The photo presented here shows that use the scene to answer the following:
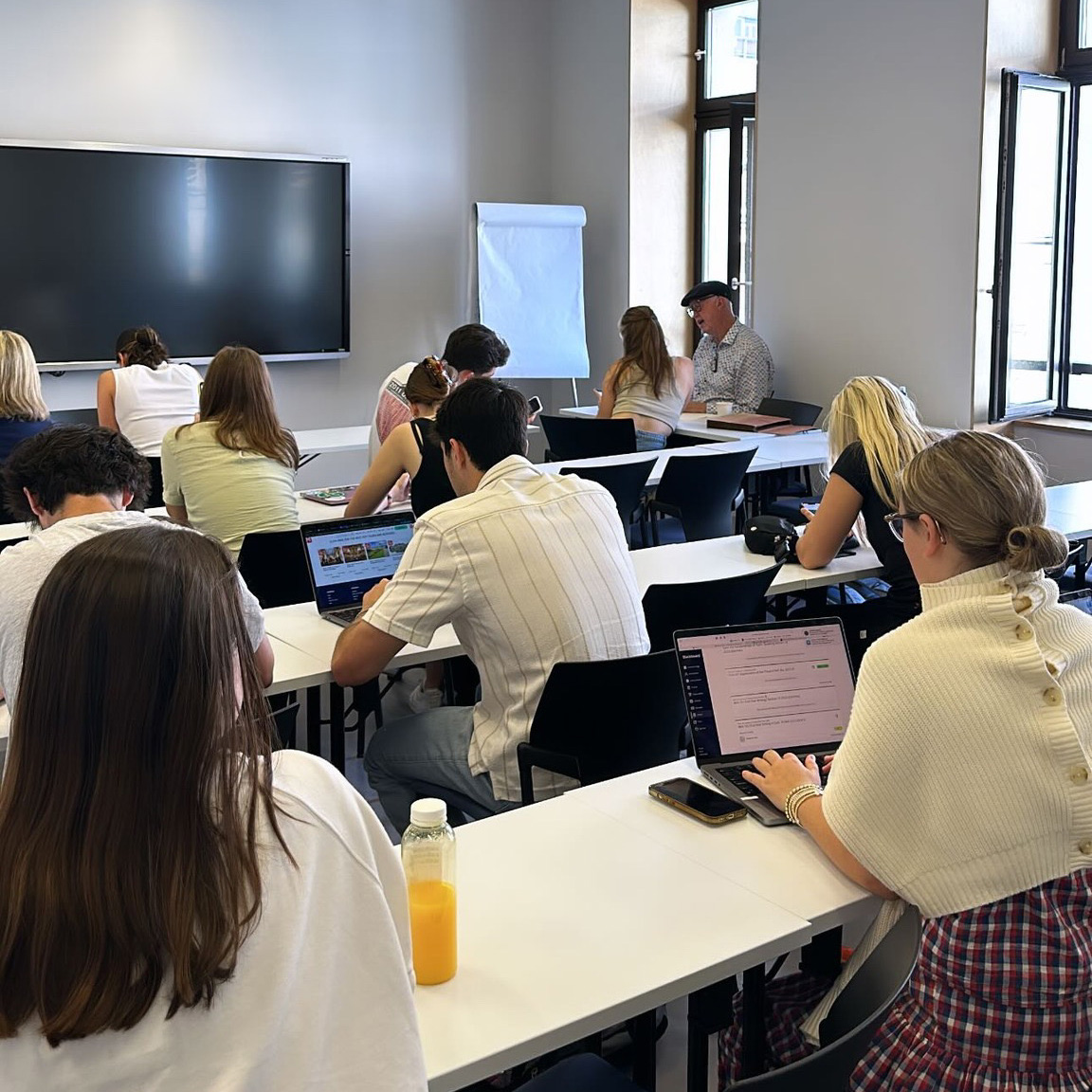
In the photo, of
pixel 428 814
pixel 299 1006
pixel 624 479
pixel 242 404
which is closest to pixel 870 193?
pixel 624 479

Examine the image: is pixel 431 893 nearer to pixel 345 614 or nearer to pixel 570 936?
pixel 570 936

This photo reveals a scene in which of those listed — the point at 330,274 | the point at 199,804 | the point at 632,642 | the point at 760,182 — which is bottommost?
the point at 632,642

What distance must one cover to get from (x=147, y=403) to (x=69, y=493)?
3131mm

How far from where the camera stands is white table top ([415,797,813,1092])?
1.52m

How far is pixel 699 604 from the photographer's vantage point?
3197 millimetres

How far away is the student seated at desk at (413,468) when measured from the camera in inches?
163

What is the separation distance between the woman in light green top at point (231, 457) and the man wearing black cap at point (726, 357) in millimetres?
3581

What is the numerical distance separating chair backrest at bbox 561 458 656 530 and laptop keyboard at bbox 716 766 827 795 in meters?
2.86

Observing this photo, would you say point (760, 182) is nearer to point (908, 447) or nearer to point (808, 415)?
point (808, 415)

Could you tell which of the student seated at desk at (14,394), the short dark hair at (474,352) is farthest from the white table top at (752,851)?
the student seated at desk at (14,394)

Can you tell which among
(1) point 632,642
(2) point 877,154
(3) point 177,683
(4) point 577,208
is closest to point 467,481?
(1) point 632,642

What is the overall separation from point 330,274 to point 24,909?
7.04m

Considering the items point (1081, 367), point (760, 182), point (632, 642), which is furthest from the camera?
point (760, 182)

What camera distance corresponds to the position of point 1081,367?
21.7 ft
